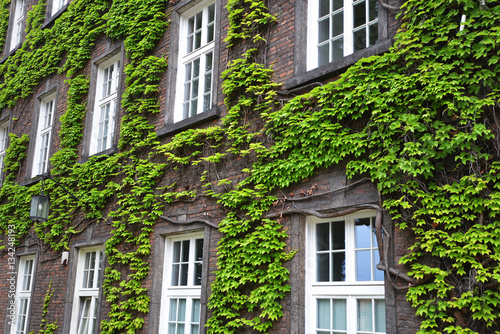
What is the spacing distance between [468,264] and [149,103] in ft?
19.4

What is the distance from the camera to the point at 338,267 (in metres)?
5.76

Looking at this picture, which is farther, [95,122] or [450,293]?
[95,122]

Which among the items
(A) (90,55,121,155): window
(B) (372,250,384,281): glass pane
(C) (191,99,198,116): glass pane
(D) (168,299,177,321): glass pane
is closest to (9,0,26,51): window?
(A) (90,55,121,155): window

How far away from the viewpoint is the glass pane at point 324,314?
18.7 ft

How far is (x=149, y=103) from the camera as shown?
8797 millimetres

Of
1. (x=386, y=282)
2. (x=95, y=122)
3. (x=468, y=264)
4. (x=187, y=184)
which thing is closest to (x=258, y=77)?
(x=187, y=184)

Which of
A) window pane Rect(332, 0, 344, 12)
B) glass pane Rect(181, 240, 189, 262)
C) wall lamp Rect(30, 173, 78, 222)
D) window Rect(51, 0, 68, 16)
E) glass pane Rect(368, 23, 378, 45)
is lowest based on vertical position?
glass pane Rect(181, 240, 189, 262)

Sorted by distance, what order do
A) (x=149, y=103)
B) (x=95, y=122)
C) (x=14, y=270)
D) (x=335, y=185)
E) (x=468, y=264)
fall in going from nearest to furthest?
1. (x=468, y=264)
2. (x=335, y=185)
3. (x=149, y=103)
4. (x=95, y=122)
5. (x=14, y=270)

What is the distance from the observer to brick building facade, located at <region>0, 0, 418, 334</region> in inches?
220

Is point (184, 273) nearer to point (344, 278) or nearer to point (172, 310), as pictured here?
point (172, 310)

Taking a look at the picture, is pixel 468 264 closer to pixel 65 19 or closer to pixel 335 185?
pixel 335 185

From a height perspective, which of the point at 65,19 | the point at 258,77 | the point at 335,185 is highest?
the point at 65,19

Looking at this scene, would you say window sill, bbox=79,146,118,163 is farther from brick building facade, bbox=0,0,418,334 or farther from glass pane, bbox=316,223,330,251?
glass pane, bbox=316,223,330,251

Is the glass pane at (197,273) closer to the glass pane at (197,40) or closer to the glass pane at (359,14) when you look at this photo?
the glass pane at (197,40)
